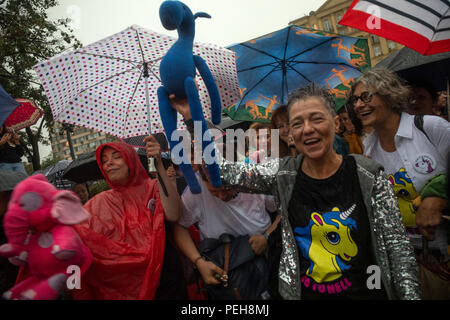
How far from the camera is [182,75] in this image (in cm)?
157

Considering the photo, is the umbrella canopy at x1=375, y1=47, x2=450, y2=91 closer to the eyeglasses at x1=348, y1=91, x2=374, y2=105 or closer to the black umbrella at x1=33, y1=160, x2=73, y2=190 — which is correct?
the eyeglasses at x1=348, y1=91, x2=374, y2=105

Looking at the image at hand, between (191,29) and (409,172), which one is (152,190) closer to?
(191,29)

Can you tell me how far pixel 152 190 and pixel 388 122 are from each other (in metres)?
1.93

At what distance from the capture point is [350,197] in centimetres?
146

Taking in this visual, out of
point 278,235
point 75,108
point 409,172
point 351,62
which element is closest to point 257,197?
point 278,235

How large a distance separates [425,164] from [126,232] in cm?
220

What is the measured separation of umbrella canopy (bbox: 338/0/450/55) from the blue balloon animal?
4.58ft

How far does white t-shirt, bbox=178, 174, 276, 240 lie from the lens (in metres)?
1.92

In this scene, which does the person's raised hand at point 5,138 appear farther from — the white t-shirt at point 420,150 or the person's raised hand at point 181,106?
the white t-shirt at point 420,150

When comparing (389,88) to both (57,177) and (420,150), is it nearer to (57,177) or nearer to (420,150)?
(420,150)

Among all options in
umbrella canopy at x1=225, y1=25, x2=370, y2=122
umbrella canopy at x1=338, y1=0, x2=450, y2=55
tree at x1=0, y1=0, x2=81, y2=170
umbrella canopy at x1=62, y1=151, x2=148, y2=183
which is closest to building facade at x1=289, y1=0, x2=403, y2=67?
tree at x1=0, y1=0, x2=81, y2=170

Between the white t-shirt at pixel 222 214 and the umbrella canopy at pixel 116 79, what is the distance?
652 mm

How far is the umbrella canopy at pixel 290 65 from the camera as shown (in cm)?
346

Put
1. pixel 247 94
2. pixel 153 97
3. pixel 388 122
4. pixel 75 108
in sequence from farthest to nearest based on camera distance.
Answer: pixel 247 94, pixel 153 97, pixel 75 108, pixel 388 122
